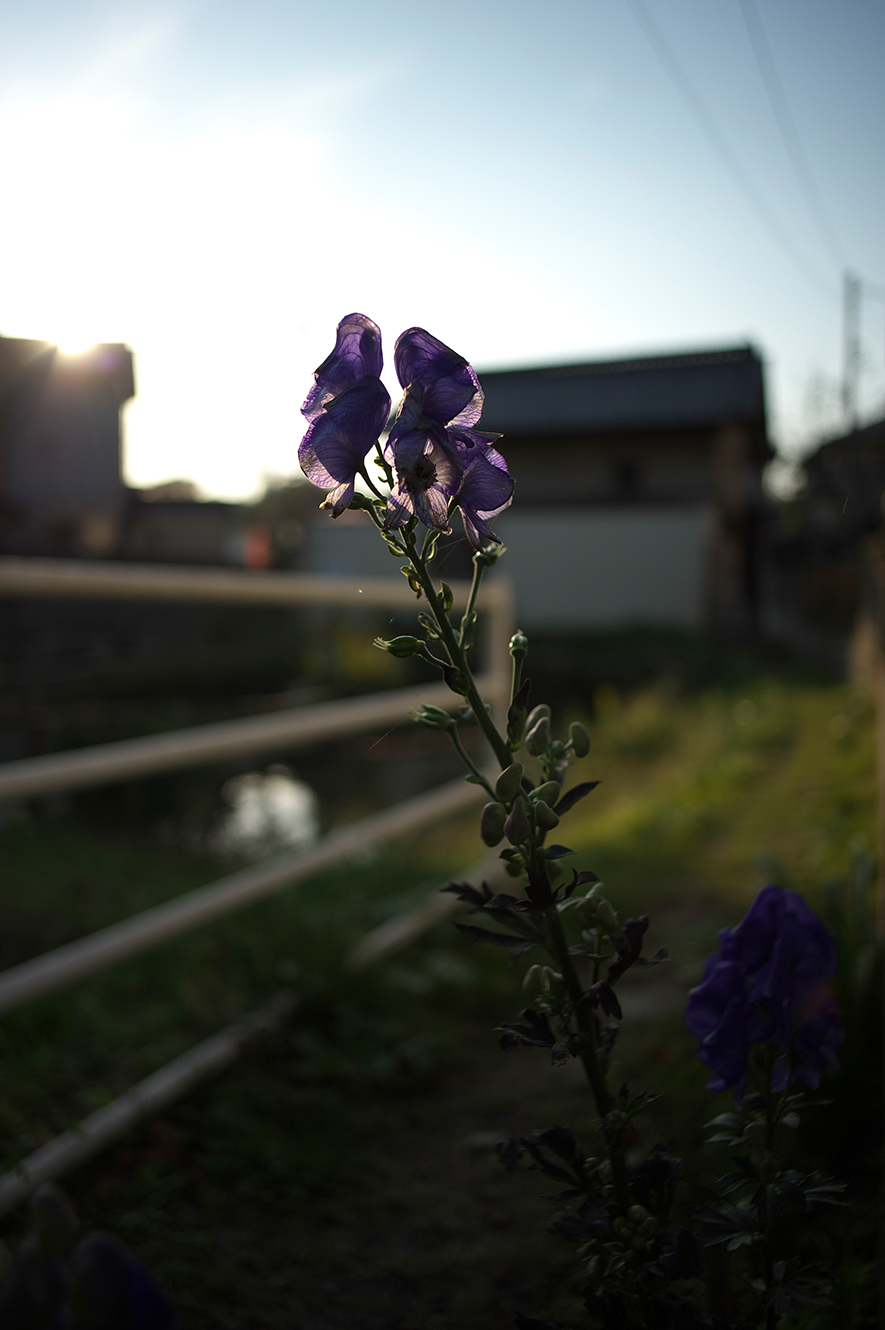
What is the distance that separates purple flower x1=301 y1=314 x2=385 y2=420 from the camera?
0.60m

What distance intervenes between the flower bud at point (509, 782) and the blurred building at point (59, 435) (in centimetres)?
71

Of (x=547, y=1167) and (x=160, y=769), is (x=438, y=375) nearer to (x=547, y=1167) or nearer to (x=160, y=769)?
(x=547, y=1167)

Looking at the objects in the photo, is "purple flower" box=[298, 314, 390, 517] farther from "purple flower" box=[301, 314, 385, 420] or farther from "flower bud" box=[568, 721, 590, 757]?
"flower bud" box=[568, 721, 590, 757]

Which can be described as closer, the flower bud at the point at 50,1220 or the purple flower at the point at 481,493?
the flower bud at the point at 50,1220

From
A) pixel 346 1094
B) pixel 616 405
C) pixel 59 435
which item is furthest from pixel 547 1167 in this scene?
pixel 616 405

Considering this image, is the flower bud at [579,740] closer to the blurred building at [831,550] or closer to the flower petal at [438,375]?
the flower petal at [438,375]

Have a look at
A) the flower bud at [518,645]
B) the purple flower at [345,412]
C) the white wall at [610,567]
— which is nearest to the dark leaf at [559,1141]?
the flower bud at [518,645]

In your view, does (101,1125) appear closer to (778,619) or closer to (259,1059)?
(259,1059)

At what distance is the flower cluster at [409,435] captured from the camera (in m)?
0.57

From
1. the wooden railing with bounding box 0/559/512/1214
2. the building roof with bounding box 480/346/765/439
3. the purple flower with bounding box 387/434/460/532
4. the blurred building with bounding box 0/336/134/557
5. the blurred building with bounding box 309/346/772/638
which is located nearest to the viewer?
the purple flower with bounding box 387/434/460/532

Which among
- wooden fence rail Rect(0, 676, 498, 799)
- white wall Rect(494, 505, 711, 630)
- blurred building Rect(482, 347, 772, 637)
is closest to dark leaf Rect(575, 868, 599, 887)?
wooden fence rail Rect(0, 676, 498, 799)

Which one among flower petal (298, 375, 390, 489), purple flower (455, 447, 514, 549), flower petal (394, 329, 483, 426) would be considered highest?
flower petal (394, 329, 483, 426)

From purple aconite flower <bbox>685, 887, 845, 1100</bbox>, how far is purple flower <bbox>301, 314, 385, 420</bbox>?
475 millimetres

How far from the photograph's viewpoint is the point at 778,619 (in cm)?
1553
